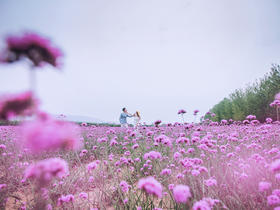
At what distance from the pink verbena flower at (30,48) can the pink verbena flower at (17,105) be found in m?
0.19

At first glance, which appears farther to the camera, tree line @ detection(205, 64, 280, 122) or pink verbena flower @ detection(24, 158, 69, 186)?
tree line @ detection(205, 64, 280, 122)

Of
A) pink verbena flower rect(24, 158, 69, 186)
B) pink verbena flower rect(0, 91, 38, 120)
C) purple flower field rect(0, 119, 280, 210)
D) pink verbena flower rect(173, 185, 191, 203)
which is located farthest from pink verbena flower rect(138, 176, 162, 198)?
pink verbena flower rect(0, 91, 38, 120)

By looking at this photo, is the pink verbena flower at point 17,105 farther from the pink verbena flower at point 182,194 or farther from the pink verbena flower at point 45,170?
the pink verbena flower at point 182,194

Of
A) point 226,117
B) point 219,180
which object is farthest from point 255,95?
point 219,180

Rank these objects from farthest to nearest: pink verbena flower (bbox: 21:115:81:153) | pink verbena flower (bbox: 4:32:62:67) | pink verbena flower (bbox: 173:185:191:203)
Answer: pink verbena flower (bbox: 173:185:191:203) < pink verbena flower (bbox: 4:32:62:67) < pink verbena flower (bbox: 21:115:81:153)

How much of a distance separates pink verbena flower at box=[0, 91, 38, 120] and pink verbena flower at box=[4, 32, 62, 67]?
0.63 feet

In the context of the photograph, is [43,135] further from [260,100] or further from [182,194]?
[260,100]

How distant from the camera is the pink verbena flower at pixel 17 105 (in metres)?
0.72

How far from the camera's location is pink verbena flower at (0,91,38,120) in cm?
72

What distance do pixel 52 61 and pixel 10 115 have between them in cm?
34

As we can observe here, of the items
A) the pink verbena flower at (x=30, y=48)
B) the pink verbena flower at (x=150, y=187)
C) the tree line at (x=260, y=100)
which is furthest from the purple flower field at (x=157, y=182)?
the tree line at (x=260, y=100)

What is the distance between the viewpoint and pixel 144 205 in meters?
2.17

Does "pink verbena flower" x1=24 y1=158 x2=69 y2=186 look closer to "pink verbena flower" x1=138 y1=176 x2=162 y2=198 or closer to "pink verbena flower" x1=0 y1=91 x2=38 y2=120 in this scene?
"pink verbena flower" x1=0 y1=91 x2=38 y2=120

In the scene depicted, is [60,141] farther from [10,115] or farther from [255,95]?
[255,95]
